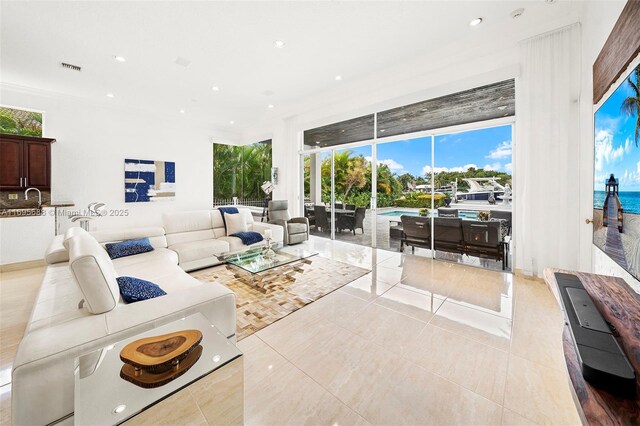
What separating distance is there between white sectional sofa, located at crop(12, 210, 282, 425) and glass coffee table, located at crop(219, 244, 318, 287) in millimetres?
659

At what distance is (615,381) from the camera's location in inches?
30.6

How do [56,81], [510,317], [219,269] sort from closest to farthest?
[510,317], [219,269], [56,81]

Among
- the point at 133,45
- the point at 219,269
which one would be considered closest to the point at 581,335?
the point at 219,269

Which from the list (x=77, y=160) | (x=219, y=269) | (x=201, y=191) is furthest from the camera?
(x=201, y=191)

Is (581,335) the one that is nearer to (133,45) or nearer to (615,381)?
(615,381)

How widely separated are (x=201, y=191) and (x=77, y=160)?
8.76 ft

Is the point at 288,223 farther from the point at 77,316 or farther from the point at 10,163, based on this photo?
the point at 10,163

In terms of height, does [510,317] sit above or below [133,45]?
below

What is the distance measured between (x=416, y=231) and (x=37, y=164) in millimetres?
7120

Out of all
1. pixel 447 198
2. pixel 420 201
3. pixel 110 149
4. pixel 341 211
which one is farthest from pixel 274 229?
pixel 110 149

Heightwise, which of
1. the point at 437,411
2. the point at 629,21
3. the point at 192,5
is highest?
the point at 192,5

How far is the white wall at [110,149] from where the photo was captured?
515cm

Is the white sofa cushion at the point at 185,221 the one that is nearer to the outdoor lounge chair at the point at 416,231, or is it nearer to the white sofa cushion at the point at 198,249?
the white sofa cushion at the point at 198,249

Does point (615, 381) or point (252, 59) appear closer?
point (615, 381)
